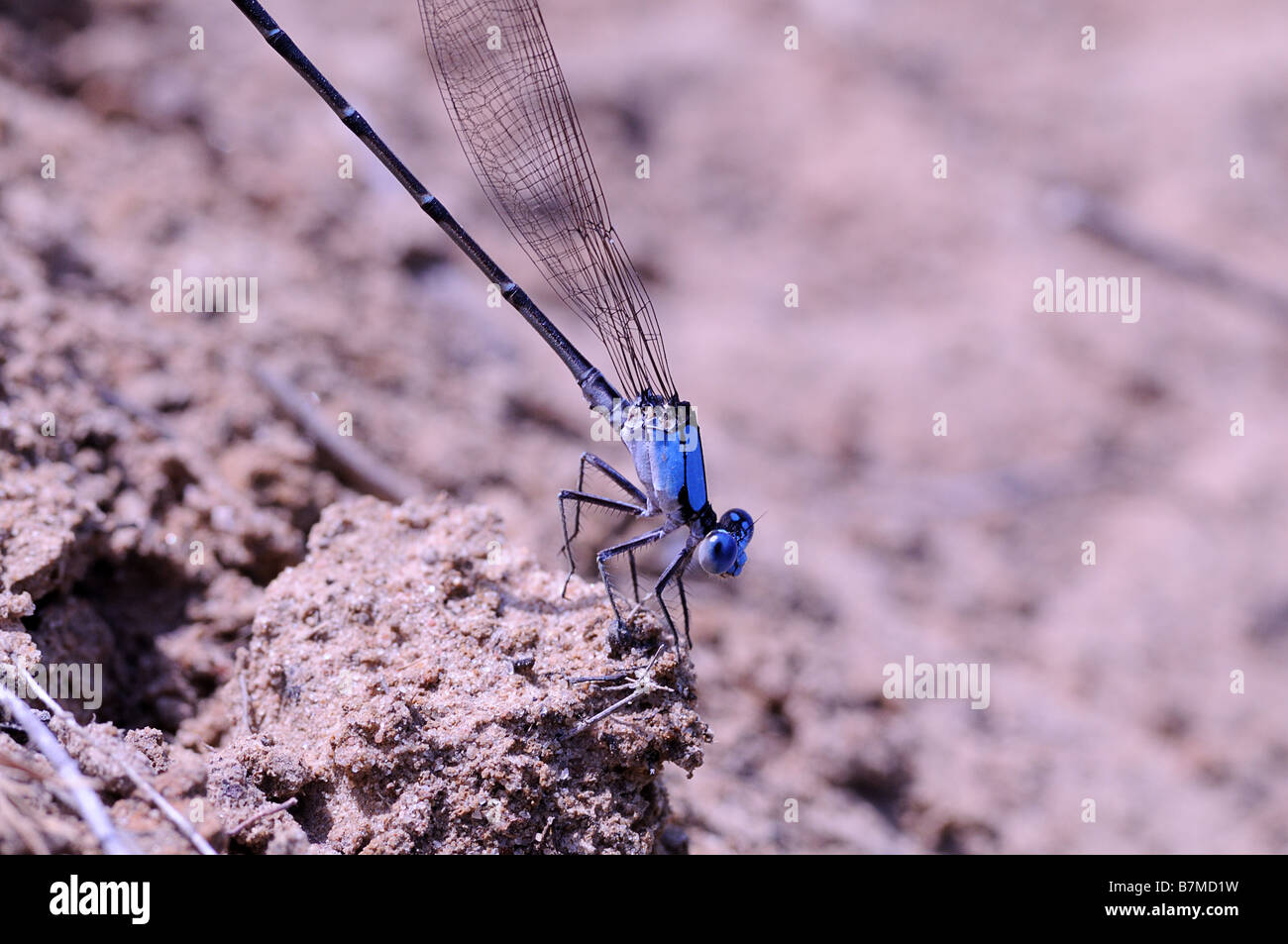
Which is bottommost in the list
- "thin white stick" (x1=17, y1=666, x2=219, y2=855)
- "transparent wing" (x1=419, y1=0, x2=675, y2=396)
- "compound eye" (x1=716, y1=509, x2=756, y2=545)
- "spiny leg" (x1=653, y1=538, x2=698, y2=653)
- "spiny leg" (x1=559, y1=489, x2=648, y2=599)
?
"thin white stick" (x1=17, y1=666, x2=219, y2=855)

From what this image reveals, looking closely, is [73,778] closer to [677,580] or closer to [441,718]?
[441,718]

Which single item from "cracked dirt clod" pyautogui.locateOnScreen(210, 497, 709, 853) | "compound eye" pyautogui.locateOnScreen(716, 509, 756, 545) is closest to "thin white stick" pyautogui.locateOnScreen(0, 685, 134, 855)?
"cracked dirt clod" pyautogui.locateOnScreen(210, 497, 709, 853)

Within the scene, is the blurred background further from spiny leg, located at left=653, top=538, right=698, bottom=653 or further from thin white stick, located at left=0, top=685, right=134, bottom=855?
thin white stick, located at left=0, top=685, right=134, bottom=855

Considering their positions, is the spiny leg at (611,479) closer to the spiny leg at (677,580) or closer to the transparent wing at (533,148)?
the spiny leg at (677,580)

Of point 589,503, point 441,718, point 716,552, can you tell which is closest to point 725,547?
point 716,552

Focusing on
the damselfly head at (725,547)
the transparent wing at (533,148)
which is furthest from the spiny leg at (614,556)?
the transparent wing at (533,148)
